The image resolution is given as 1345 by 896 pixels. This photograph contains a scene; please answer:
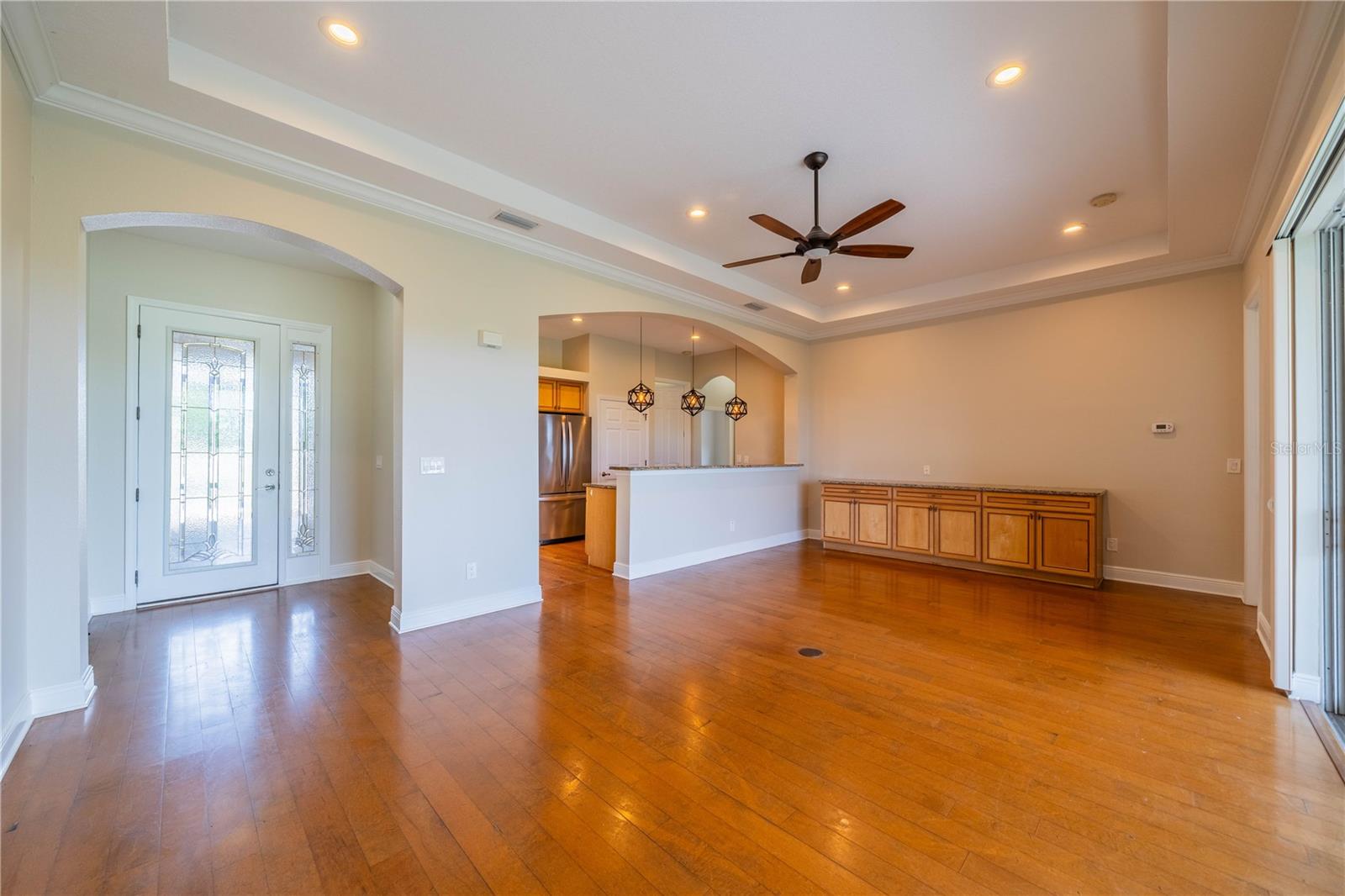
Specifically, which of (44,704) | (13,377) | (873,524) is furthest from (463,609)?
(873,524)

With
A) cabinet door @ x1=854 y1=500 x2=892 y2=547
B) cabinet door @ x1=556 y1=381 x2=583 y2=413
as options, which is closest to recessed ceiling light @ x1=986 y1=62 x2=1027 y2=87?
cabinet door @ x1=854 y1=500 x2=892 y2=547

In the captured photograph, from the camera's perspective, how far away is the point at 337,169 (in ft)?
10.2

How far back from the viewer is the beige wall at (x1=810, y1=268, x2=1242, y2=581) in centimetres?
452

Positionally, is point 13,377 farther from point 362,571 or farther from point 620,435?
point 620,435

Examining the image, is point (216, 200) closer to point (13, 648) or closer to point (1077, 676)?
point (13, 648)

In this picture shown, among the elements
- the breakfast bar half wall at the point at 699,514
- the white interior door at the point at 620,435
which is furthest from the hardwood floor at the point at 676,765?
the white interior door at the point at 620,435

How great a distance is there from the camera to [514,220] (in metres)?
3.83

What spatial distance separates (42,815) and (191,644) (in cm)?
186

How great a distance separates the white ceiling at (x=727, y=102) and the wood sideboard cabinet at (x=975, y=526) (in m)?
2.34

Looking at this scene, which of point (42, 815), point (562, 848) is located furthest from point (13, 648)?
point (562, 848)

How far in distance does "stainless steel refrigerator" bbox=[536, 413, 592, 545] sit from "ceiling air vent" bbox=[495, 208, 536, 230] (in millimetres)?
3722

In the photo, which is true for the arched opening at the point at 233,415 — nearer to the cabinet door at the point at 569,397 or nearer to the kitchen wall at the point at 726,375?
the cabinet door at the point at 569,397

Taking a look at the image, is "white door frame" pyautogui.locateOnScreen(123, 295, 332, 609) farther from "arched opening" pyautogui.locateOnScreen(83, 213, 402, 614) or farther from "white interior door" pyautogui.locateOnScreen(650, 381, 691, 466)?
"white interior door" pyautogui.locateOnScreen(650, 381, 691, 466)

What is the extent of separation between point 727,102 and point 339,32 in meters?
1.84
